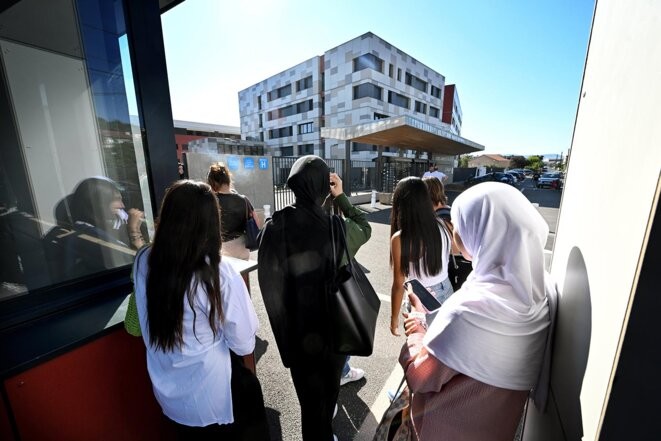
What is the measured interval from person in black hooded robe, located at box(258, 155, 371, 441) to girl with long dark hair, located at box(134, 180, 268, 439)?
0.28 m

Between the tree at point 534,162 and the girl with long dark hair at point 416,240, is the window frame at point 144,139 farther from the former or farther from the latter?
the tree at point 534,162

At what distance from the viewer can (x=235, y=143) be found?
28266 mm

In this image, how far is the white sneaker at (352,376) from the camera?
271 centimetres

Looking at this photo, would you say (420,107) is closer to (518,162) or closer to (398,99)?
(398,99)

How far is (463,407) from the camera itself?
123 centimetres

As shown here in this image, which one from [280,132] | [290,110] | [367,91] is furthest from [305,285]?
[280,132]

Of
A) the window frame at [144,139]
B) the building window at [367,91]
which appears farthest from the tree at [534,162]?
the window frame at [144,139]

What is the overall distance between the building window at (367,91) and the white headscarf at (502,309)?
3136 cm

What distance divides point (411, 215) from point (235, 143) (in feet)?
94.9

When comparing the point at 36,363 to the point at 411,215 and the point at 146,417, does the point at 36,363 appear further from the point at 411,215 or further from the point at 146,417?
the point at 411,215

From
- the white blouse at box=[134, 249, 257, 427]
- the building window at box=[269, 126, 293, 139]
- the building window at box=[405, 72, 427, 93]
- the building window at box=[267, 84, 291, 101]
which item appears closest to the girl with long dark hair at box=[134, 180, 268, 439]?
the white blouse at box=[134, 249, 257, 427]

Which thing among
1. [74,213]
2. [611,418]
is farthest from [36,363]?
[611,418]

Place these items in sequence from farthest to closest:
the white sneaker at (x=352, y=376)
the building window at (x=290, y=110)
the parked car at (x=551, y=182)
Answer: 1. the building window at (x=290, y=110)
2. the parked car at (x=551, y=182)
3. the white sneaker at (x=352, y=376)

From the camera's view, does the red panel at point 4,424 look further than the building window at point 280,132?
No
